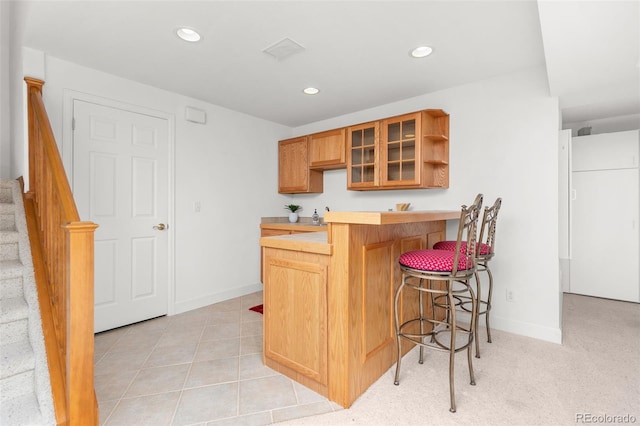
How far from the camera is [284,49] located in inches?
92.1

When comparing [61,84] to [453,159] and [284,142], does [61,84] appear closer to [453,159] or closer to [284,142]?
[284,142]

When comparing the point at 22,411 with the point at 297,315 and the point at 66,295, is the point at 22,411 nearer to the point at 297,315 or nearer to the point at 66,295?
the point at 66,295

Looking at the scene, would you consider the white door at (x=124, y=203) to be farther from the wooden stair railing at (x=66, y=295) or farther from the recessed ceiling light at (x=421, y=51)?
the recessed ceiling light at (x=421, y=51)

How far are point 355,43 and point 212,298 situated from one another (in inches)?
122

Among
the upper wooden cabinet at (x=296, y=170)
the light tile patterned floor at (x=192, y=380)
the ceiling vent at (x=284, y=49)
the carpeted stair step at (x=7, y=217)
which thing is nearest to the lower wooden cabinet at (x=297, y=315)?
the light tile patterned floor at (x=192, y=380)

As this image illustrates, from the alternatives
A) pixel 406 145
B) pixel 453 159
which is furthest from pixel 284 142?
pixel 453 159

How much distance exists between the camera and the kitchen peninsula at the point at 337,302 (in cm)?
168

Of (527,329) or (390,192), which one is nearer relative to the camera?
(527,329)

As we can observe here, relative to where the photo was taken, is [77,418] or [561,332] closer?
[77,418]

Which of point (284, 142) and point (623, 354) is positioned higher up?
point (284, 142)

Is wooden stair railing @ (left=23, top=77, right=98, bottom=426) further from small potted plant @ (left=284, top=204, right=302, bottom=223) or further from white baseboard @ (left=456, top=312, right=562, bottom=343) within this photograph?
white baseboard @ (left=456, top=312, right=562, bottom=343)

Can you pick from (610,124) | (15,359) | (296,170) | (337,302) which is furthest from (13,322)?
(610,124)

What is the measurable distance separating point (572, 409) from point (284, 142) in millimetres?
3979

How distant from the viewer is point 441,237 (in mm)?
2988
